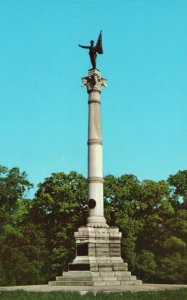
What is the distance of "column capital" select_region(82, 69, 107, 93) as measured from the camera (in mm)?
32219

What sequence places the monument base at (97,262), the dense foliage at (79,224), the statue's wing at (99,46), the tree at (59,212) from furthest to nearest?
1. the tree at (59,212)
2. the dense foliage at (79,224)
3. the statue's wing at (99,46)
4. the monument base at (97,262)

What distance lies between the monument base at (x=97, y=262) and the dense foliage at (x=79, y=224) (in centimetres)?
1411

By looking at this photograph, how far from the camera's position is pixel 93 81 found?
106ft

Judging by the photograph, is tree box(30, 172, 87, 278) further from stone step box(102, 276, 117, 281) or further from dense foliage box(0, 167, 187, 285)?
stone step box(102, 276, 117, 281)

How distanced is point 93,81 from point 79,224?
19.4 meters

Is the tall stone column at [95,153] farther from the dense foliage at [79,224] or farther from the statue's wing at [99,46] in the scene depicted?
the dense foliage at [79,224]

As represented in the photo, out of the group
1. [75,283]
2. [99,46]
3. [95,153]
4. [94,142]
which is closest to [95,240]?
[75,283]

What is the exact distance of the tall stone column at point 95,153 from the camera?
98.5 ft

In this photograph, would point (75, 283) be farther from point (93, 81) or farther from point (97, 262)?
point (93, 81)

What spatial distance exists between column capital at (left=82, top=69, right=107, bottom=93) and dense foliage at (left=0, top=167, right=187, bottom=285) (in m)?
17.5

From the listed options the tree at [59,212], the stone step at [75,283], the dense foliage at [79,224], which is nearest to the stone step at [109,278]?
the stone step at [75,283]

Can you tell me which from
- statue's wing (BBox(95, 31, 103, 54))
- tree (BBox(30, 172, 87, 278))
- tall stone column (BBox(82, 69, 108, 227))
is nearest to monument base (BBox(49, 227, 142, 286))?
tall stone column (BBox(82, 69, 108, 227))

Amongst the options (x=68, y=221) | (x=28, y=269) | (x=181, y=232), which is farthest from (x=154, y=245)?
(x=28, y=269)

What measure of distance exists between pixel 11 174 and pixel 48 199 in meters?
4.84
